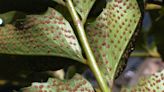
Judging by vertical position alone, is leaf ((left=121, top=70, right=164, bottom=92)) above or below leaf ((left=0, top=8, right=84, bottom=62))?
below

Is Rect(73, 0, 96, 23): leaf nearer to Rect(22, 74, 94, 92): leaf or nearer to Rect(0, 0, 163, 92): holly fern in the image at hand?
Rect(0, 0, 163, 92): holly fern

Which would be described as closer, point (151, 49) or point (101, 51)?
point (101, 51)

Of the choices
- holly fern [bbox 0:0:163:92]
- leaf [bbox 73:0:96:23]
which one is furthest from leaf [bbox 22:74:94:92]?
leaf [bbox 73:0:96:23]

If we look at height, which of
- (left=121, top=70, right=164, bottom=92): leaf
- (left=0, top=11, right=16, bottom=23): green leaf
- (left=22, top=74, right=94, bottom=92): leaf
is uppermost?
(left=0, top=11, right=16, bottom=23): green leaf

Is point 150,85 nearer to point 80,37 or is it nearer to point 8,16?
point 80,37

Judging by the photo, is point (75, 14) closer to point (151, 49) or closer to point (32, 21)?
point (32, 21)

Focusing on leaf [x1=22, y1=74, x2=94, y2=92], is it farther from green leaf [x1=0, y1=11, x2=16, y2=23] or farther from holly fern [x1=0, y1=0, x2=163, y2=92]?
green leaf [x1=0, y1=11, x2=16, y2=23]

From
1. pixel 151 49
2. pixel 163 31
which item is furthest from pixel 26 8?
pixel 151 49
